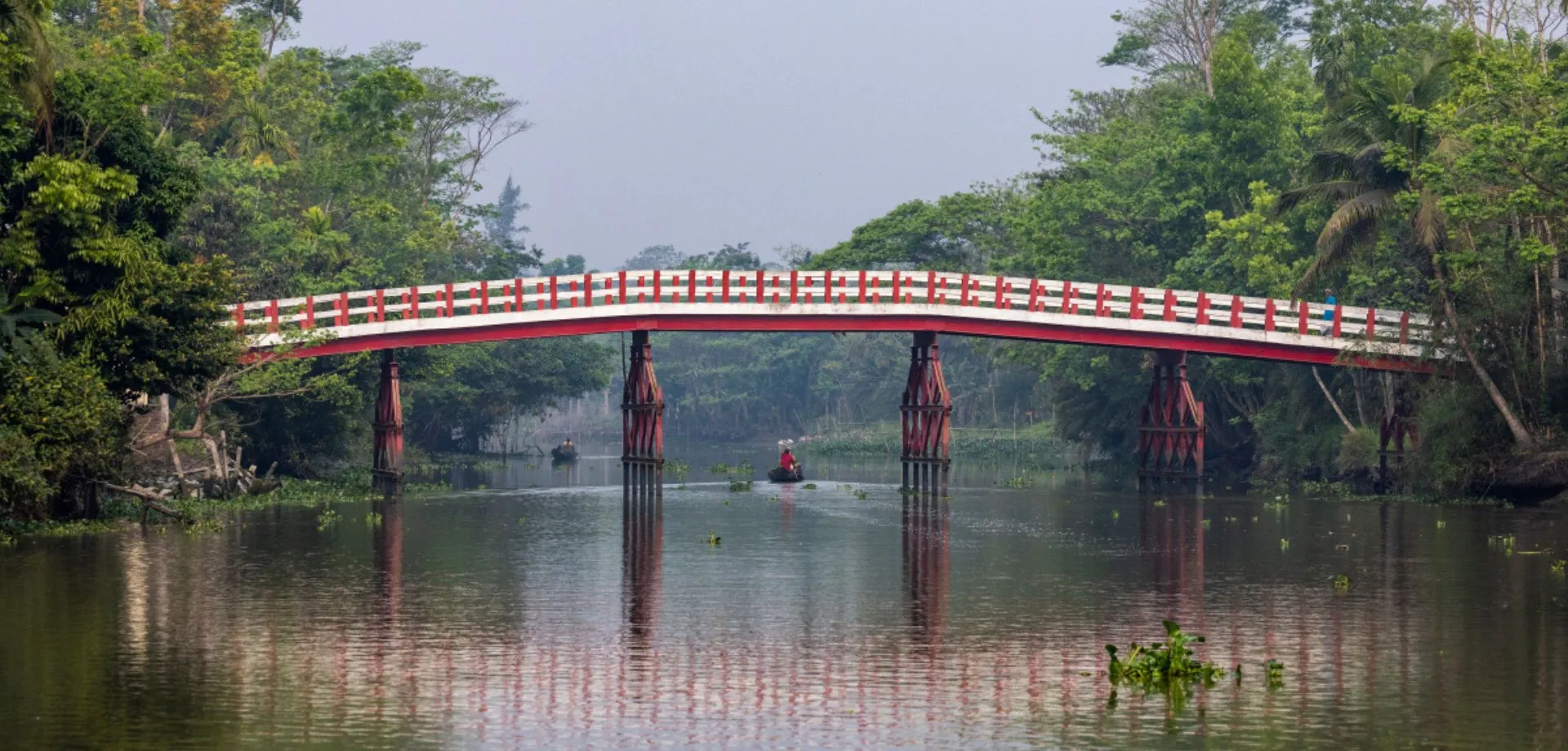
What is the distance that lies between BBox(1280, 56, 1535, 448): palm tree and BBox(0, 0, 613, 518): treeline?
94.6 ft

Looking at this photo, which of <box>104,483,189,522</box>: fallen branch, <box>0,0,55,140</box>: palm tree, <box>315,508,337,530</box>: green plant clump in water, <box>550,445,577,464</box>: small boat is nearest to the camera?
<box>0,0,55,140</box>: palm tree

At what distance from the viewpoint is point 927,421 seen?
5766cm

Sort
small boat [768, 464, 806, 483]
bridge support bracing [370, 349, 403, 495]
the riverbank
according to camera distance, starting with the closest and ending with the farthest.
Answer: the riverbank, bridge support bracing [370, 349, 403, 495], small boat [768, 464, 806, 483]

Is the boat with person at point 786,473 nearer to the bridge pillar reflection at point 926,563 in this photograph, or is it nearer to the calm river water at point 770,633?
the bridge pillar reflection at point 926,563

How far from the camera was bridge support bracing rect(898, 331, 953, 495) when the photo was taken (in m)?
57.1

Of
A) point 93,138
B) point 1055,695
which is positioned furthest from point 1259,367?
point 1055,695

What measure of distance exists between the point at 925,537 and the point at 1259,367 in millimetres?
31153

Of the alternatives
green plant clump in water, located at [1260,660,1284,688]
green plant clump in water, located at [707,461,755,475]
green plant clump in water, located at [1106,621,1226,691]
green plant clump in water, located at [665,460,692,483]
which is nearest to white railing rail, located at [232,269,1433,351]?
green plant clump in water, located at [665,460,692,483]

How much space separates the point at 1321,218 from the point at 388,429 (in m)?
30.9

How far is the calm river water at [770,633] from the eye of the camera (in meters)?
18.3

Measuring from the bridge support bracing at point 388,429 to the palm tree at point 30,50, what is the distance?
19.2 meters

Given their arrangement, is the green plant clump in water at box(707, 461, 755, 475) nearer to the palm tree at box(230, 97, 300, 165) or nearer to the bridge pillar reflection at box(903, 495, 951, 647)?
the bridge pillar reflection at box(903, 495, 951, 647)

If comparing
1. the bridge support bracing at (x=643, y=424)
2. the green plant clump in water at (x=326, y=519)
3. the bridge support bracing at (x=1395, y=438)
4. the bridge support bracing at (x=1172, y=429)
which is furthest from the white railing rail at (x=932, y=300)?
the green plant clump in water at (x=326, y=519)

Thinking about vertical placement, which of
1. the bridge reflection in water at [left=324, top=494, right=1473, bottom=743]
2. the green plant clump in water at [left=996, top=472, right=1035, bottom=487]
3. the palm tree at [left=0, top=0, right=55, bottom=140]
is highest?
the palm tree at [left=0, top=0, right=55, bottom=140]
